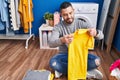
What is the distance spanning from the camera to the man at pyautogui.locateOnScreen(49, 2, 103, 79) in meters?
1.64

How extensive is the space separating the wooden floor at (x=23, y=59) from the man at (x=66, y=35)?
0.16 meters

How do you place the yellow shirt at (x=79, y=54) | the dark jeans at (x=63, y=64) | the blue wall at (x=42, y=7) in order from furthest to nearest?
the blue wall at (x=42, y=7)
the dark jeans at (x=63, y=64)
the yellow shirt at (x=79, y=54)

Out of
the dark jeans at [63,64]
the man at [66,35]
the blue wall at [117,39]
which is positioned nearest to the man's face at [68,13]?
the man at [66,35]

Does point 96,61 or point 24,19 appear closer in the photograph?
point 96,61

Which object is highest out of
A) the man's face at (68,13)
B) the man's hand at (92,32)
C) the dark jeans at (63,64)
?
the man's face at (68,13)

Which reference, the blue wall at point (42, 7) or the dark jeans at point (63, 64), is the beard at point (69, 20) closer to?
the dark jeans at point (63, 64)

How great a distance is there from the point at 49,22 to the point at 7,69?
4.02 ft

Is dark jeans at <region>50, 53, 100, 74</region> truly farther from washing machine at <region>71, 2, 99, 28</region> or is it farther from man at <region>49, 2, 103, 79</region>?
washing machine at <region>71, 2, 99, 28</region>

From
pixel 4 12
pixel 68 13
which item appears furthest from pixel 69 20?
pixel 4 12

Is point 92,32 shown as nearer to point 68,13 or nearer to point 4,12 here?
point 68,13

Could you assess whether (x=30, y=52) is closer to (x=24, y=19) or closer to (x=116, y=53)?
(x=24, y=19)

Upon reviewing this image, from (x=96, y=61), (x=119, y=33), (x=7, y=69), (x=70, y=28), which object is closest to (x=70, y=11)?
(x=70, y=28)

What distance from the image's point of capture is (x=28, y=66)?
7.61ft

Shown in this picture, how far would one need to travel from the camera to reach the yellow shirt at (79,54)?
1707mm
